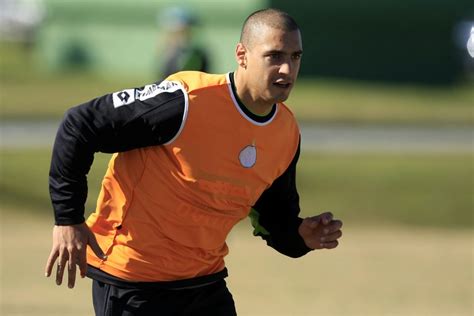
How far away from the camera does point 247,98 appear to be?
5.63 m

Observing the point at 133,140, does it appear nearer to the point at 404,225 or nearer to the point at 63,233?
the point at 63,233

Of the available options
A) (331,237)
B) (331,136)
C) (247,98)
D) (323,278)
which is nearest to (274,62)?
(247,98)

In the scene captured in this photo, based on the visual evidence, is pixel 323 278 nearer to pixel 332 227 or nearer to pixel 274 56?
pixel 332 227

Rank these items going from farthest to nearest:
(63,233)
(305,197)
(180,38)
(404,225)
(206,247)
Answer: (305,197), (404,225), (180,38), (206,247), (63,233)

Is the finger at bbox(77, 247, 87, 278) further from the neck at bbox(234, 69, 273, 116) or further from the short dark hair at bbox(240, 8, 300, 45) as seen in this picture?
the short dark hair at bbox(240, 8, 300, 45)

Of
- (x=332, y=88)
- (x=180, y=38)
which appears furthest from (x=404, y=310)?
(x=332, y=88)

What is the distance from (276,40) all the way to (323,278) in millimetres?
6591

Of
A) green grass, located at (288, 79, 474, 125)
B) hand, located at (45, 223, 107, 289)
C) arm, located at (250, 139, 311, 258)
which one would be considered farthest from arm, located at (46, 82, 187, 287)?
green grass, located at (288, 79, 474, 125)

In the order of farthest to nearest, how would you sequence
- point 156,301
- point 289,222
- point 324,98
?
point 324,98 < point 289,222 < point 156,301

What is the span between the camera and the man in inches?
212

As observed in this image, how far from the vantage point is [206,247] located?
5.72 meters

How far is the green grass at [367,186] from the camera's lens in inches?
653

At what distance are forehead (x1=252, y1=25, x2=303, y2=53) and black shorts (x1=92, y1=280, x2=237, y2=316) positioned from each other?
1139 mm

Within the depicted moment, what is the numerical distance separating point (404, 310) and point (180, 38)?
4293 millimetres
